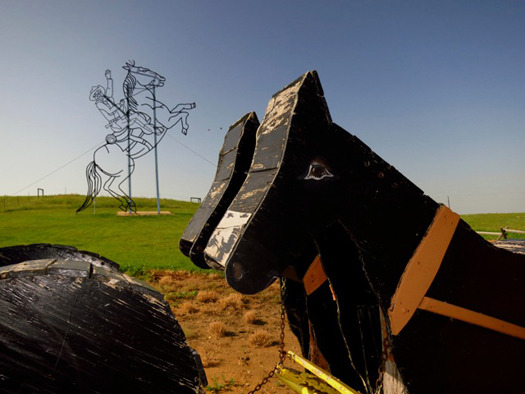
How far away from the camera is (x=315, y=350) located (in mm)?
2561

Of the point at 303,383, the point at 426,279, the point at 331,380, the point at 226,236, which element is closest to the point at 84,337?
the point at 226,236

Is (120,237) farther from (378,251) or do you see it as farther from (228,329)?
(378,251)

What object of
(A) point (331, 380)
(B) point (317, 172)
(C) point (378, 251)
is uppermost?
(B) point (317, 172)

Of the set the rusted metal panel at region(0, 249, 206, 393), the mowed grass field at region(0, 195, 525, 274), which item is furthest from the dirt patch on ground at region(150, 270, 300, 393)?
the rusted metal panel at region(0, 249, 206, 393)

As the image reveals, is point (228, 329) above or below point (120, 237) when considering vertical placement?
below

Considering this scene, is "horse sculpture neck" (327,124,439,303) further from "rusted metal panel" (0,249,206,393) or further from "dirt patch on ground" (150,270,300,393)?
"dirt patch on ground" (150,270,300,393)

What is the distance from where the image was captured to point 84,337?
3.09ft

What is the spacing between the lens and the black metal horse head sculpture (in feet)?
3.44

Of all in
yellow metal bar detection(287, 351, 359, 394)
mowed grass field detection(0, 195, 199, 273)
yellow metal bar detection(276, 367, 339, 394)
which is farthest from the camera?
mowed grass field detection(0, 195, 199, 273)

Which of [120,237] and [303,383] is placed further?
[120,237]

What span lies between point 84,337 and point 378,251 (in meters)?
0.96

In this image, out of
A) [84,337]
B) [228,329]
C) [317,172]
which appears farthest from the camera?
[228,329]

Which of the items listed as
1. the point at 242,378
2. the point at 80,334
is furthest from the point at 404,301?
the point at 242,378

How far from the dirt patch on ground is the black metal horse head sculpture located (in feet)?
10.6
